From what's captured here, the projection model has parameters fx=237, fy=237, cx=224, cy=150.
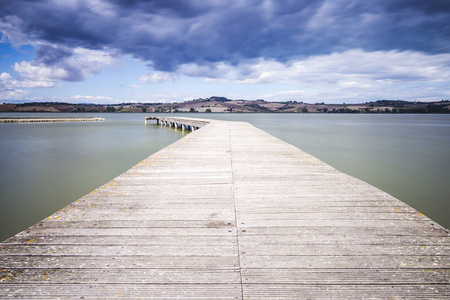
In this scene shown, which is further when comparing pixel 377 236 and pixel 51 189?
pixel 51 189

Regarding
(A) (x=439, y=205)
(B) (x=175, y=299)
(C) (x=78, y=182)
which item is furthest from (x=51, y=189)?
(A) (x=439, y=205)

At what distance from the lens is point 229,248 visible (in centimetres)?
201

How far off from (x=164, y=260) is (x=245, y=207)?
1.23 m

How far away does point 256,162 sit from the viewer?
5.31 m

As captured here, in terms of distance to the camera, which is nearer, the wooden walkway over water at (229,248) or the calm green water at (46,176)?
the wooden walkway over water at (229,248)

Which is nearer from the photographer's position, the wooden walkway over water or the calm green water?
the wooden walkway over water

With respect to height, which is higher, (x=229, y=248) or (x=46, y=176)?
(x=229, y=248)

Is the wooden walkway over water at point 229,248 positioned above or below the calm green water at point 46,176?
above

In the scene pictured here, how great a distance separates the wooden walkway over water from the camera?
1600 millimetres

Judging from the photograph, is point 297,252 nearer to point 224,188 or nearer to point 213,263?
point 213,263

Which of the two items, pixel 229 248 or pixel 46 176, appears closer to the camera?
pixel 229 248

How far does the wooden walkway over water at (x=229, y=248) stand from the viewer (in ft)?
5.25

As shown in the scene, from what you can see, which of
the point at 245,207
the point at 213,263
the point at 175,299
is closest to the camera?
the point at 175,299

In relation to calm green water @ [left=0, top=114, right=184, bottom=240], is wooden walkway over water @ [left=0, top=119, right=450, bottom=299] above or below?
above
